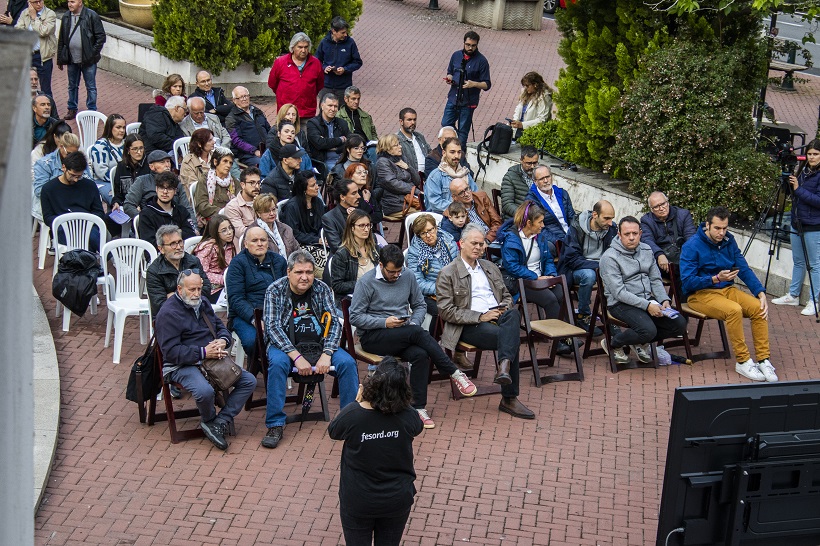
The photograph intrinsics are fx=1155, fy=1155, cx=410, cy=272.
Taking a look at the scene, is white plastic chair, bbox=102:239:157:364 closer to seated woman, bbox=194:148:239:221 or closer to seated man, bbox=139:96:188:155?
seated woman, bbox=194:148:239:221

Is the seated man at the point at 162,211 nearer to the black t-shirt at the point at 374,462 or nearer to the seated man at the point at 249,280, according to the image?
the seated man at the point at 249,280

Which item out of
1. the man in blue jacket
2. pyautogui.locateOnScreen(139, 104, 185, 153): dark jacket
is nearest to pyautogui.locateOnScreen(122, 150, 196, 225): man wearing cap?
pyautogui.locateOnScreen(139, 104, 185, 153): dark jacket

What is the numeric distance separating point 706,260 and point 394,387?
5.03 metres

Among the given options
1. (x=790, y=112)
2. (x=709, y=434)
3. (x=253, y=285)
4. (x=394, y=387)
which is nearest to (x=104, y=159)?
(x=253, y=285)

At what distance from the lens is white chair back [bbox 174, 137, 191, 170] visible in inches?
525

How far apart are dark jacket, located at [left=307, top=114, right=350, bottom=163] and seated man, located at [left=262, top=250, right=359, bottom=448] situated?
4.72 meters

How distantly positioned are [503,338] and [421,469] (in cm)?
144

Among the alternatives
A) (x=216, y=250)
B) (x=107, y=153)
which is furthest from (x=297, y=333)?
(x=107, y=153)

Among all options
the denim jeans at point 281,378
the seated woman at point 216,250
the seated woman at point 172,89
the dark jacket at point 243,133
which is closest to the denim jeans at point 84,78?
the seated woman at point 172,89

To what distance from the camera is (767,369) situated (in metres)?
10.5

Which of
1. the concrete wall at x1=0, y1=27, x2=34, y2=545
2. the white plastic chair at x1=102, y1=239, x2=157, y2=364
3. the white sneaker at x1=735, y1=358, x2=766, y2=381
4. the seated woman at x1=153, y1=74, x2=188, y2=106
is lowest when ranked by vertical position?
the white sneaker at x1=735, y1=358, x2=766, y2=381

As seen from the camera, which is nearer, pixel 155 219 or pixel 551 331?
pixel 551 331

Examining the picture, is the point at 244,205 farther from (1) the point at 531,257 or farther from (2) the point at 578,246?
(2) the point at 578,246

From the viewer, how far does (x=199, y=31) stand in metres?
18.6
